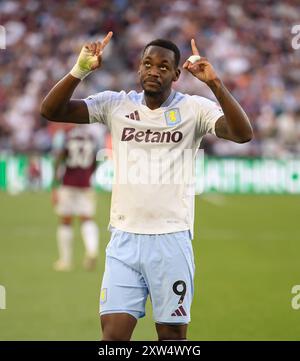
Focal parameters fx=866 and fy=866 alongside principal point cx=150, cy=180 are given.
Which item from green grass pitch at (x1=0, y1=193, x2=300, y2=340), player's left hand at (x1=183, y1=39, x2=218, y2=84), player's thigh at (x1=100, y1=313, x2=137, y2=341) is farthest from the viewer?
green grass pitch at (x1=0, y1=193, x2=300, y2=340)

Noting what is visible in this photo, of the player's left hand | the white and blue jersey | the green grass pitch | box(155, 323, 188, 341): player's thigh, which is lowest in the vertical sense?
the green grass pitch

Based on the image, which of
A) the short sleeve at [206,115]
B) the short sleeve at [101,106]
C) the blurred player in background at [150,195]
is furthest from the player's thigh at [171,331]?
the short sleeve at [101,106]

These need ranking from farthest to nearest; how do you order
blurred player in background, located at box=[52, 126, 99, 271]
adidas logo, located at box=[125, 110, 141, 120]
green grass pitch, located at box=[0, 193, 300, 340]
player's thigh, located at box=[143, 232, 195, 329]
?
blurred player in background, located at box=[52, 126, 99, 271]
green grass pitch, located at box=[0, 193, 300, 340]
adidas logo, located at box=[125, 110, 141, 120]
player's thigh, located at box=[143, 232, 195, 329]

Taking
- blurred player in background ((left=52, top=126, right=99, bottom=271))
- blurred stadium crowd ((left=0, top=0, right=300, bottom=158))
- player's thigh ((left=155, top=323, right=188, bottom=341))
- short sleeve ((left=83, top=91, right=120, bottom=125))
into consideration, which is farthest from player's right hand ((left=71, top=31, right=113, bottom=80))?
blurred stadium crowd ((left=0, top=0, right=300, bottom=158))

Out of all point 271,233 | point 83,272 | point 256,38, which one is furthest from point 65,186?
point 256,38

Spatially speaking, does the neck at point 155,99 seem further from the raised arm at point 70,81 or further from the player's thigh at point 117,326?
the player's thigh at point 117,326

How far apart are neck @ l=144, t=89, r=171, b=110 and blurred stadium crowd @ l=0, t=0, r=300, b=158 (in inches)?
774

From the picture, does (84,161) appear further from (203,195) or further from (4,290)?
(203,195)

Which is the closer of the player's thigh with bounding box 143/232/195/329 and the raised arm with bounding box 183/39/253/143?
the raised arm with bounding box 183/39/253/143

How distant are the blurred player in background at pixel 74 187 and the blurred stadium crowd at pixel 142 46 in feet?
39.7

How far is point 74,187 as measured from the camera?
1327 cm

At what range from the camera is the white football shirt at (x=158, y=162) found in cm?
538

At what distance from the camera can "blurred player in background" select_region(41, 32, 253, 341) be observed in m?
5.27

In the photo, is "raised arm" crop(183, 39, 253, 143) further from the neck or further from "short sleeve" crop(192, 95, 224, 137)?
the neck
